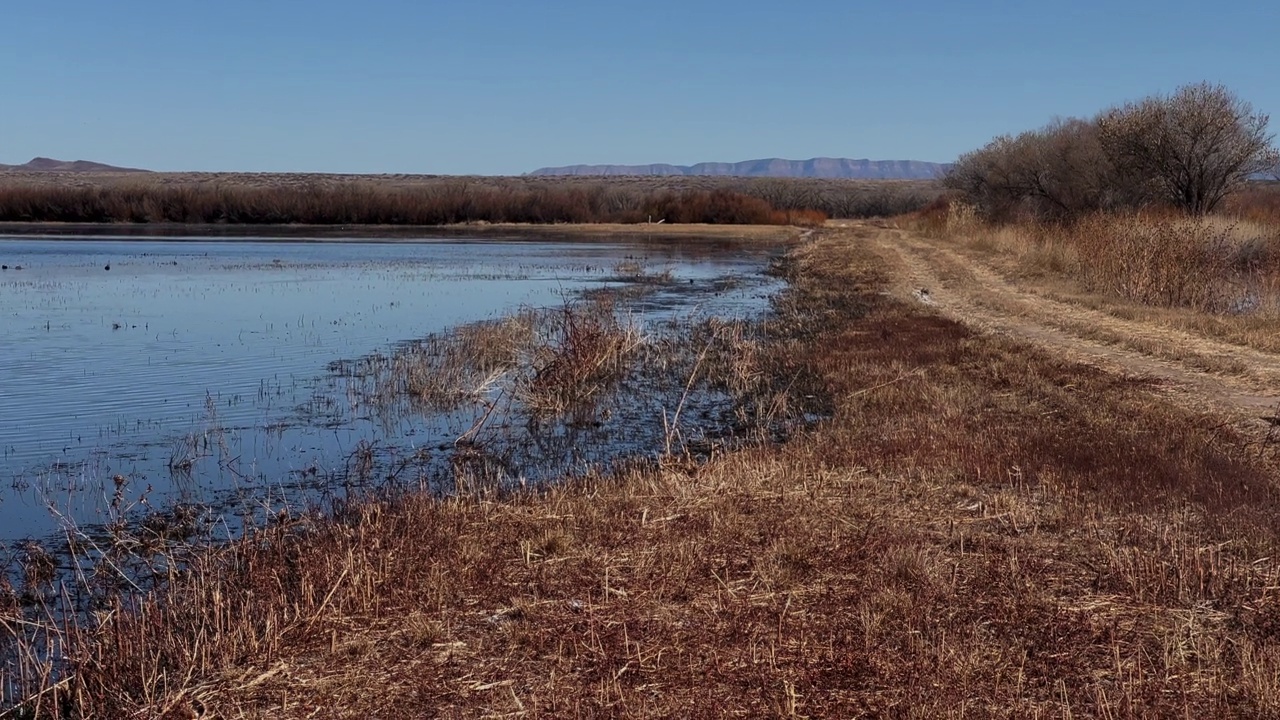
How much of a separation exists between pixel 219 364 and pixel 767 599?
42.2ft

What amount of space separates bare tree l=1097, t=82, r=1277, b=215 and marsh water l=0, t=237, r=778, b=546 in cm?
1167

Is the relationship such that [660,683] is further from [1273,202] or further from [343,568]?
[1273,202]

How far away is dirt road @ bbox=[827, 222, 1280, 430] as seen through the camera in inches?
468

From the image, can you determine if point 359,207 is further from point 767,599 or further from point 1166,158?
point 767,599

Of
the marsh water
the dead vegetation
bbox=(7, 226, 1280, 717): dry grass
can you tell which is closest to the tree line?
the marsh water

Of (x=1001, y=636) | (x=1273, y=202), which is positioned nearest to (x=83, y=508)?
(x=1001, y=636)

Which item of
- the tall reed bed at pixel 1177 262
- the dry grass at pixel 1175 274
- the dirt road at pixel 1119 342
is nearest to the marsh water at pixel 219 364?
the dirt road at pixel 1119 342

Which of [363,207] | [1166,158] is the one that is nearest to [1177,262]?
[1166,158]

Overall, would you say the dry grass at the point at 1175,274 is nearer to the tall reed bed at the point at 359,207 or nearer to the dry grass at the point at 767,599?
the dry grass at the point at 767,599

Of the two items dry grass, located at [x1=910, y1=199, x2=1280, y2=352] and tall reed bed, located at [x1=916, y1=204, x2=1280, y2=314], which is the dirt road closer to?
dry grass, located at [x1=910, y1=199, x2=1280, y2=352]

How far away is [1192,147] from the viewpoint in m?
31.3

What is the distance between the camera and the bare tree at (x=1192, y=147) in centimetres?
3072

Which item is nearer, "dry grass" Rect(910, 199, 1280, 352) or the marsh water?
the marsh water

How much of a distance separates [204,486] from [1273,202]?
128 feet
